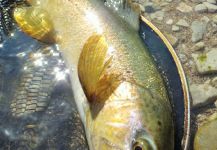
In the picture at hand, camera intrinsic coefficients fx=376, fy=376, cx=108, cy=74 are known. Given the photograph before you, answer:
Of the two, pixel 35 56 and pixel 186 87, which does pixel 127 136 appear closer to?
pixel 186 87

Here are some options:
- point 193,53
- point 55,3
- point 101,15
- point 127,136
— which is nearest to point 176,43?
point 193,53

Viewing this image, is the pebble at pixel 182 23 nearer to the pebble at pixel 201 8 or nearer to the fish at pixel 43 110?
the pebble at pixel 201 8

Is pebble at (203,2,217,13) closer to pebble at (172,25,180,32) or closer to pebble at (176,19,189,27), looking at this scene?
A: pebble at (176,19,189,27)

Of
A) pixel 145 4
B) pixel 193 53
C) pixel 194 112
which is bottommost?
pixel 194 112

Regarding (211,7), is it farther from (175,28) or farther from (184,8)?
(175,28)

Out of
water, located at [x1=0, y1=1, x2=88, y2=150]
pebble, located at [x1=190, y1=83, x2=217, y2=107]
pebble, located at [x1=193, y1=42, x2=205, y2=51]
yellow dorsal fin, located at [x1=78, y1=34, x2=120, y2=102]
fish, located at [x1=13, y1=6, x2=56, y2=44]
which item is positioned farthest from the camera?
pebble, located at [x1=193, y1=42, x2=205, y2=51]

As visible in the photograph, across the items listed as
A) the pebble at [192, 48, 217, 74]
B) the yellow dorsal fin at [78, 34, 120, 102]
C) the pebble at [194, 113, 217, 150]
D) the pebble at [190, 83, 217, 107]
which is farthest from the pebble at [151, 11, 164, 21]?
the pebble at [194, 113, 217, 150]
